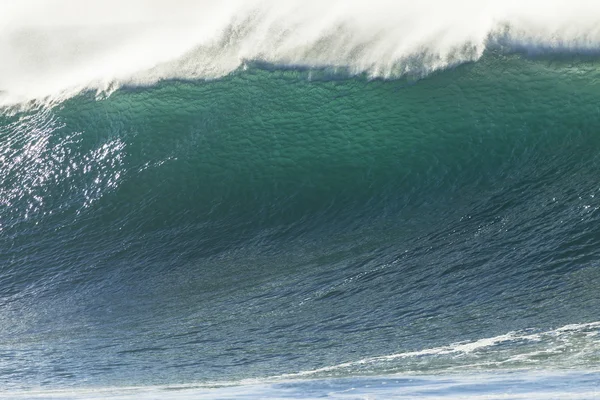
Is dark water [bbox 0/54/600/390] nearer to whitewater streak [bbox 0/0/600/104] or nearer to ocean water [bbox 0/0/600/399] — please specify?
ocean water [bbox 0/0/600/399]

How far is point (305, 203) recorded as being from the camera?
33.7 feet

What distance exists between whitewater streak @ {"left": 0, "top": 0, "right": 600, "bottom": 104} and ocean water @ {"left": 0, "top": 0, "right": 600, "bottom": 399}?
38 mm

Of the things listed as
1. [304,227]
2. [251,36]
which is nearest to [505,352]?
[304,227]

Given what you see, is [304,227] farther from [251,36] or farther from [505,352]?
[251,36]

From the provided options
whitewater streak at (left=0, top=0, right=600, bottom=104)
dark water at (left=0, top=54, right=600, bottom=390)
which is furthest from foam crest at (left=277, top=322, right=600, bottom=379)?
whitewater streak at (left=0, top=0, right=600, bottom=104)

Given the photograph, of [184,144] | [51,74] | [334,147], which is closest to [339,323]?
[334,147]

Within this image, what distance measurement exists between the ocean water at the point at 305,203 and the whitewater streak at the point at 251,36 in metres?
0.04

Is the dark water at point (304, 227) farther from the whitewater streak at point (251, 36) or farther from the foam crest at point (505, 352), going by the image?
the whitewater streak at point (251, 36)

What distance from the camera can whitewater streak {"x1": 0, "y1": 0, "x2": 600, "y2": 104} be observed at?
38.1ft

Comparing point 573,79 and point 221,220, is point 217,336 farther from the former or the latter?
point 573,79

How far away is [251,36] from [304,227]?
415cm

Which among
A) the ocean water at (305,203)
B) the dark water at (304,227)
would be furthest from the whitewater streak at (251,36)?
the dark water at (304,227)

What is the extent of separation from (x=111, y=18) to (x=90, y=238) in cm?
575

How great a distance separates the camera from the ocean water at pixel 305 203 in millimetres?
7418
